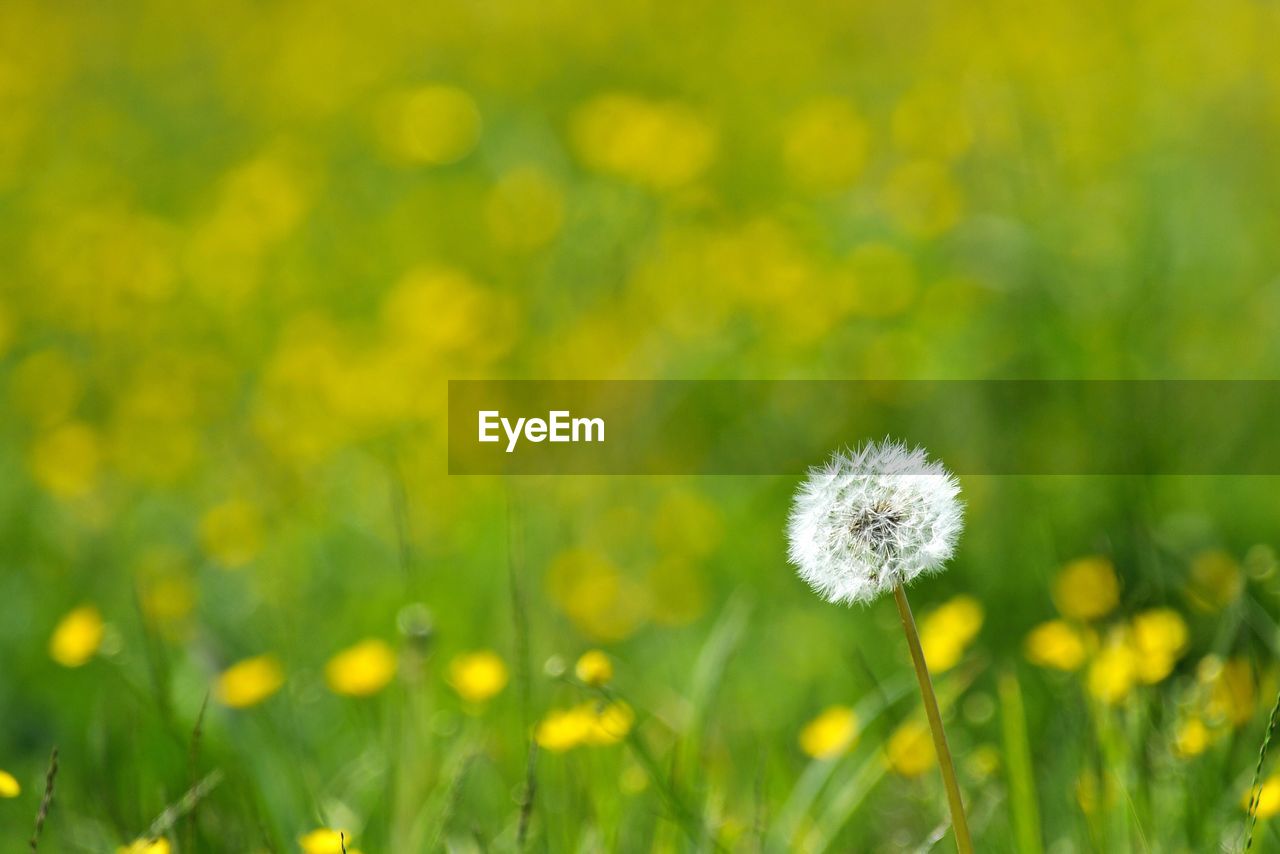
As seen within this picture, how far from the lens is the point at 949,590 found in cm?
241

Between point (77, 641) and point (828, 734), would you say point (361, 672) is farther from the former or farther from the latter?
point (828, 734)

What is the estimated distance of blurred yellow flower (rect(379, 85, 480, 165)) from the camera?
182 inches

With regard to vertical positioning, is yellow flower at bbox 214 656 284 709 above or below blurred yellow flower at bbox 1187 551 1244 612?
below

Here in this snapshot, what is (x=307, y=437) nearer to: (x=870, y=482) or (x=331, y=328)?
(x=331, y=328)

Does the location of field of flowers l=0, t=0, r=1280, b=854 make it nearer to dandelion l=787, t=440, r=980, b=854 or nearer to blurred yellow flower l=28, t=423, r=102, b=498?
blurred yellow flower l=28, t=423, r=102, b=498

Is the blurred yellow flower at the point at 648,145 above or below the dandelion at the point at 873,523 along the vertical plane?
above

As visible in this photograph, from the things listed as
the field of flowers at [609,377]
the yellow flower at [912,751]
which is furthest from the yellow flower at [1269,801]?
the yellow flower at [912,751]

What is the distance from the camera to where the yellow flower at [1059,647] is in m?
1.77

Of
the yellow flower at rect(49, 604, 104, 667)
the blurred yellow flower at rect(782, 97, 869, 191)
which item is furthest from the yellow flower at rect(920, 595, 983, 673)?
the blurred yellow flower at rect(782, 97, 869, 191)

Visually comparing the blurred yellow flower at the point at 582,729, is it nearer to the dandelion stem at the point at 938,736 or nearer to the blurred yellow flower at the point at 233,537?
the dandelion stem at the point at 938,736

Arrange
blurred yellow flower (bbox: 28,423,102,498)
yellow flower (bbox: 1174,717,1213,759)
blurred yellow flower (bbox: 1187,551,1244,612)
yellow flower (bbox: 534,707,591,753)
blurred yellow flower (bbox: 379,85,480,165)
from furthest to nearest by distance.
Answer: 1. blurred yellow flower (bbox: 379,85,480,165)
2. blurred yellow flower (bbox: 28,423,102,498)
3. blurred yellow flower (bbox: 1187,551,1244,612)
4. yellow flower (bbox: 534,707,591,753)
5. yellow flower (bbox: 1174,717,1213,759)

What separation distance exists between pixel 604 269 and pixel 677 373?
0.75m

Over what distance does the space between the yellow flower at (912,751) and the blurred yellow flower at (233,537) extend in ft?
5.30

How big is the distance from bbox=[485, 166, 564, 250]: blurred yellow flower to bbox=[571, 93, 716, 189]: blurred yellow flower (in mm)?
198
